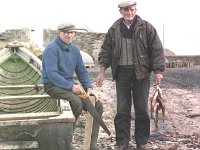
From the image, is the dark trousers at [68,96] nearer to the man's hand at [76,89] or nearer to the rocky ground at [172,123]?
the man's hand at [76,89]

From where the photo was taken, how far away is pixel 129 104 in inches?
317

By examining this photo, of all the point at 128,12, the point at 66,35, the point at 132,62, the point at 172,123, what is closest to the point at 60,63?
the point at 66,35

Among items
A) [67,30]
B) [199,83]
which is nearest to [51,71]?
[67,30]

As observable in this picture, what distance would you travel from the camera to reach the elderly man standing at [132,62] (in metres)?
7.74

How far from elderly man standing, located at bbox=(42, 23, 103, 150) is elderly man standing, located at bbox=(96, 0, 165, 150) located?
2.12 feet

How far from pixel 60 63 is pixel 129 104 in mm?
1421

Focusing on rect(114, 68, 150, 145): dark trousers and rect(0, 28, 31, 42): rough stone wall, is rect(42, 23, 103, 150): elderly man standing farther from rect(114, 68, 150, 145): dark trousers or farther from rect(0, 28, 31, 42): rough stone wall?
rect(0, 28, 31, 42): rough stone wall

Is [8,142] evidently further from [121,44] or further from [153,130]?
[153,130]

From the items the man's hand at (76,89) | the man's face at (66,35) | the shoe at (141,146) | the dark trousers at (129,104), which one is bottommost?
the shoe at (141,146)

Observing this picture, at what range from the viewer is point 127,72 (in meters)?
7.86

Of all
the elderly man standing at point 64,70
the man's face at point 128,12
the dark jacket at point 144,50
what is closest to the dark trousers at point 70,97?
the elderly man standing at point 64,70

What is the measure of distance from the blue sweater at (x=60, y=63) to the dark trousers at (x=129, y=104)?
603 millimetres

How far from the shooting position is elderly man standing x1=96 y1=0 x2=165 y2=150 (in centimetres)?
774

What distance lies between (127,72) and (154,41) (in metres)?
0.64
